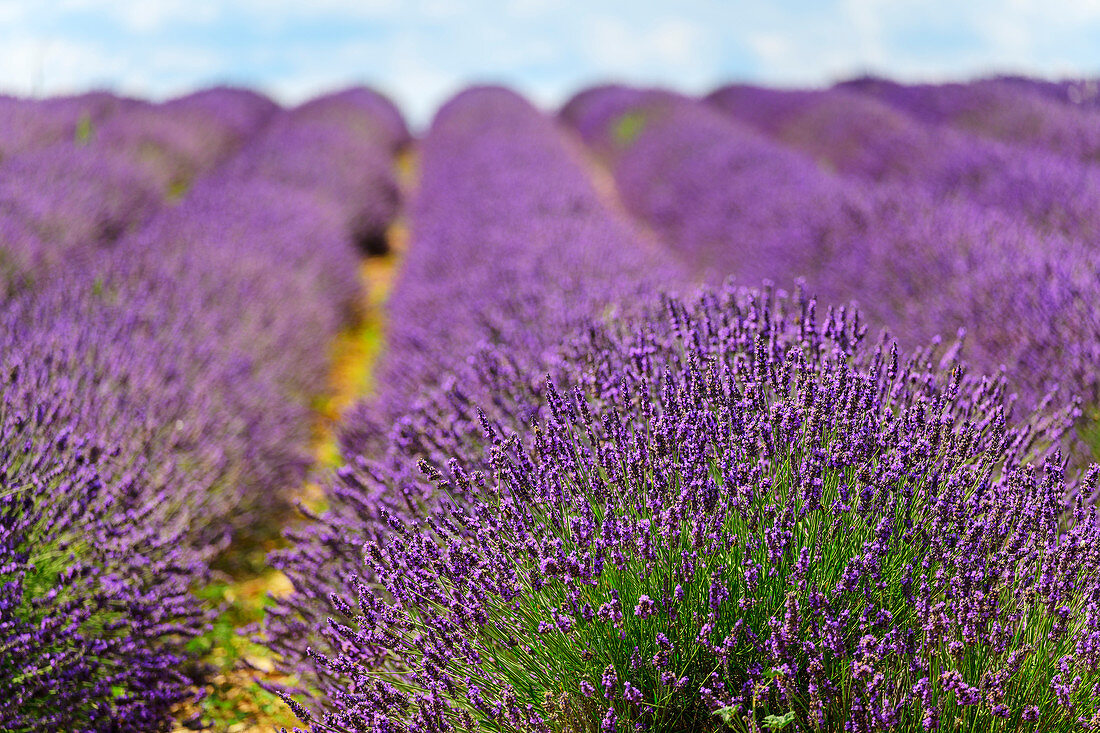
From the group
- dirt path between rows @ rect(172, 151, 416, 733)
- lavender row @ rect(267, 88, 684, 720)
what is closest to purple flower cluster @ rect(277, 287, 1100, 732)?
lavender row @ rect(267, 88, 684, 720)

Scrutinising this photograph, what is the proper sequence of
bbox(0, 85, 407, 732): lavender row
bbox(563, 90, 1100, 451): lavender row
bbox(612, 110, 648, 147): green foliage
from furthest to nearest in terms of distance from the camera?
1. bbox(612, 110, 648, 147): green foliage
2. bbox(563, 90, 1100, 451): lavender row
3. bbox(0, 85, 407, 732): lavender row

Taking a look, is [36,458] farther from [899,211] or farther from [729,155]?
[729,155]

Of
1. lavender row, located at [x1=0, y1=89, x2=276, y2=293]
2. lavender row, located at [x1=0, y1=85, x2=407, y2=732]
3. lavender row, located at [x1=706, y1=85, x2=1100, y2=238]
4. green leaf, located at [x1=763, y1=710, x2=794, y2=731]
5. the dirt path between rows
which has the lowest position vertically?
the dirt path between rows

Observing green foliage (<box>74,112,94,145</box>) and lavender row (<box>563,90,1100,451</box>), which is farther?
green foliage (<box>74,112,94,145</box>)

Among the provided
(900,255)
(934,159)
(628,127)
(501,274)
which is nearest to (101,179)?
(501,274)

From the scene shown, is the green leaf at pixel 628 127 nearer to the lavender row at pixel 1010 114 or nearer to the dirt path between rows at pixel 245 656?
the lavender row at pixel 1010 114

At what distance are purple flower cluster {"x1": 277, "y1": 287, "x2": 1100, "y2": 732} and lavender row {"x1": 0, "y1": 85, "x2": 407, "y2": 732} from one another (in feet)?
2.44

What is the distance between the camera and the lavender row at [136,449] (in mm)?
2004

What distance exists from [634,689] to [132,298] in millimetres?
3236

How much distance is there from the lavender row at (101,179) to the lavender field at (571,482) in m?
0.06

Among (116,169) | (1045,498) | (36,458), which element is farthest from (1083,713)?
(116,169)

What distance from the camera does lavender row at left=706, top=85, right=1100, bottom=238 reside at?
4.33 metres

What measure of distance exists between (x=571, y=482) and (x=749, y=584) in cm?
41

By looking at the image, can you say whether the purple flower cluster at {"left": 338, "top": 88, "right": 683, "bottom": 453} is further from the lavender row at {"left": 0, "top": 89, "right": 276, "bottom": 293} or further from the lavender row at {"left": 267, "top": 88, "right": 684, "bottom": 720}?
the lavender row at {"left": 0, "top": 89, "right": 276, "bottom": 293}
